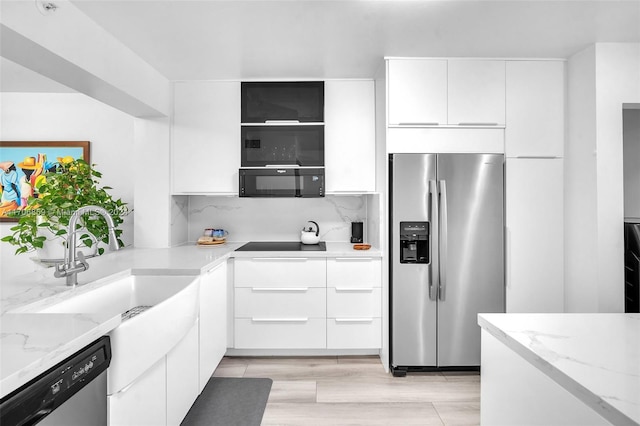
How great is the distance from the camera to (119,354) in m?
1.24

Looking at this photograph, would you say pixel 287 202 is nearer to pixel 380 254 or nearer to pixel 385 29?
pixel 380 254

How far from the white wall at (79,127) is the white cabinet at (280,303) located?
1.55 meters

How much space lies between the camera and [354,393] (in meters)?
2.51

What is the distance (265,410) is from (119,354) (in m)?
1.33

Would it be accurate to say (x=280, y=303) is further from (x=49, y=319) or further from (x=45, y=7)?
(x=45, y=7)

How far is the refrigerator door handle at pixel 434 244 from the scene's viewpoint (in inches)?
108

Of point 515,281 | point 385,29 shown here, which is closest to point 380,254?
point 515,281

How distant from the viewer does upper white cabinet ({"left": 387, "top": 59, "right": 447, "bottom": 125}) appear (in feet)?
9.26

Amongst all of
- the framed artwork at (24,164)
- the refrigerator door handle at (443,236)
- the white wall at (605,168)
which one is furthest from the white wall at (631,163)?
the framed artwork at (24,164)

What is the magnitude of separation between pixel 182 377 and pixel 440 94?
2.54m

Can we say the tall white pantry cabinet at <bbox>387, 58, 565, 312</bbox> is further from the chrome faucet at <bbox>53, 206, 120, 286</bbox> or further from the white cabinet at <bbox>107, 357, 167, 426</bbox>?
the white cabinet at <bbox>107, 357, 167, 426</bbox>

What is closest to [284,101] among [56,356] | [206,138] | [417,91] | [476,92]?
[206,138]

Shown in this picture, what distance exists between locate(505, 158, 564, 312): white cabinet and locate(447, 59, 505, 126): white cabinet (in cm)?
39

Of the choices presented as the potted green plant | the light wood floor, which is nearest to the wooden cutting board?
the potted green plant
